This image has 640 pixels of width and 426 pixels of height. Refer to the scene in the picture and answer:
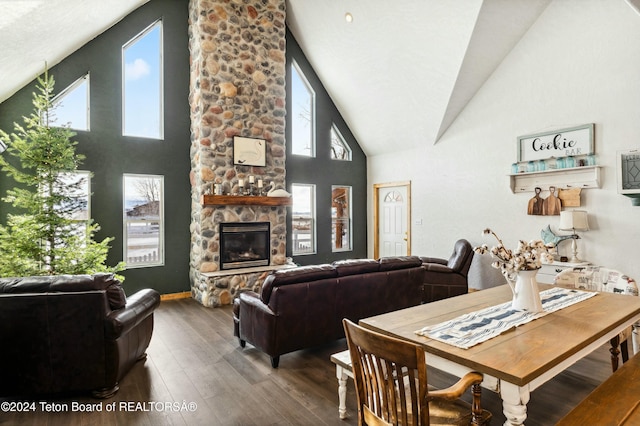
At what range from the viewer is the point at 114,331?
9.14 feet

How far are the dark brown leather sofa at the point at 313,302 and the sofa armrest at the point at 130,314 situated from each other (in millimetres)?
858

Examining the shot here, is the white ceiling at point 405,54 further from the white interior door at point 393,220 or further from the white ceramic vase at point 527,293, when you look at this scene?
the white ceramic vase at point 527,293

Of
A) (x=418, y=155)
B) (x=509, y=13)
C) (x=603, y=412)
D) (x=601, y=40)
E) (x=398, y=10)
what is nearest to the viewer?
(x=603, y=412)

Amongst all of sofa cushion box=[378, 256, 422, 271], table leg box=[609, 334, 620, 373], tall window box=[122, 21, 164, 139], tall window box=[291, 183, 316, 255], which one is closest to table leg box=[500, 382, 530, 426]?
table leg box=[609, 334, 620, 373]

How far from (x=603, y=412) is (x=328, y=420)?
1574 mm

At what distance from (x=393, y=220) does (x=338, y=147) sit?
2127 millimetres

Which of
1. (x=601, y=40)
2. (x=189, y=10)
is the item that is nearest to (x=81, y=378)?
(x=189, y=10)

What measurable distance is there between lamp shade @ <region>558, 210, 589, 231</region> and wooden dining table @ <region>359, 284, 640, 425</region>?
250 cm

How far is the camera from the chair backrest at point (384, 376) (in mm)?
1393

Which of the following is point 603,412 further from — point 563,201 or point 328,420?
point 563,201

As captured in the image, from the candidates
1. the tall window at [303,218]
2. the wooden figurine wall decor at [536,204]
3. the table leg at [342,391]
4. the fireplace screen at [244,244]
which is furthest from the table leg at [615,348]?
the tall window at [303,218]

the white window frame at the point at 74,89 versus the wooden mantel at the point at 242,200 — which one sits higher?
the white window frame at the point at 74,89

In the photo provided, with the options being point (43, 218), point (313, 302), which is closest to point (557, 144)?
point (313, 302)

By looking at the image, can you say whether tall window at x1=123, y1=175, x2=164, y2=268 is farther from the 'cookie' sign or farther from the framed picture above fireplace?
the 'cookie' sign
